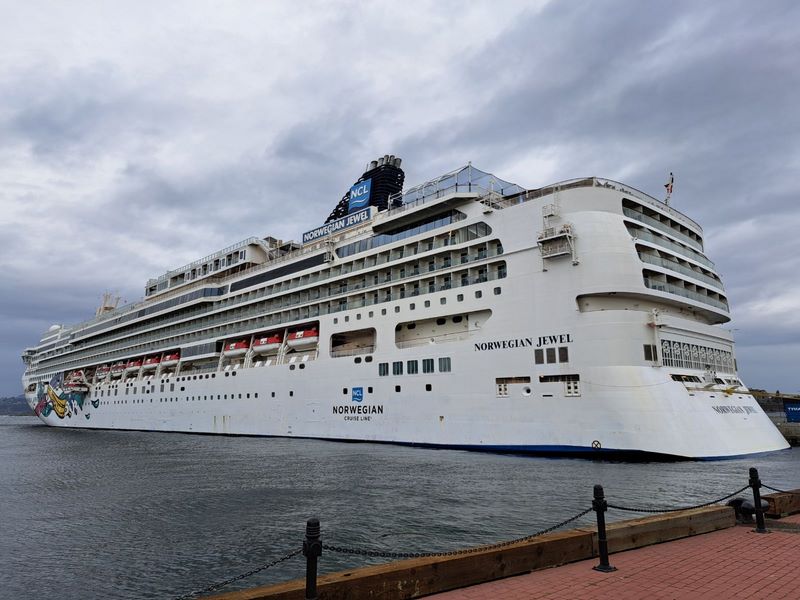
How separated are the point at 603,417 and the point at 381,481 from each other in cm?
1048

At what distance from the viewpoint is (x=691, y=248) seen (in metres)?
30.1

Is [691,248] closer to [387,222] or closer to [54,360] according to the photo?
[387,222]

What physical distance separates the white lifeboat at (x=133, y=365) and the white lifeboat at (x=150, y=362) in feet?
3.70

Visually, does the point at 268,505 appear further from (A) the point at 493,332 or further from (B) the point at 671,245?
(B) the point at 671,245

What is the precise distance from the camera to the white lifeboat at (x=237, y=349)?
1746 inches

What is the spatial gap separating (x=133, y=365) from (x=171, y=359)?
1021cm

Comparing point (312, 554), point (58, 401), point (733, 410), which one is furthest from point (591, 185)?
point (58, 401)

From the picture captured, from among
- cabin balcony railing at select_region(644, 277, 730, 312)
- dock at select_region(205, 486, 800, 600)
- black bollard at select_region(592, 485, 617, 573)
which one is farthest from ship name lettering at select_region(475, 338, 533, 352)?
black bollard at select_region(592, 485, 617, 573)

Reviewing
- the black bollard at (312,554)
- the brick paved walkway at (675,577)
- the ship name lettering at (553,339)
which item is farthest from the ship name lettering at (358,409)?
the black bollard at (312,554)

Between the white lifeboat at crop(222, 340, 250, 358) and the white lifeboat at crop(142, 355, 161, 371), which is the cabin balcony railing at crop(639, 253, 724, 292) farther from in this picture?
the white lifeboat at crop(142, 355, 161, 371)

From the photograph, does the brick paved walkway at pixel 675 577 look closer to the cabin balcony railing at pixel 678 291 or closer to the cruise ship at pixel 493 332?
the cruise ship at pixel 493 332

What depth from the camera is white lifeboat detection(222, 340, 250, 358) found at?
44.3 meters

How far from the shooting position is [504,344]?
26031 mm

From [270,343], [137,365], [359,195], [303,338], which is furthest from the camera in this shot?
[137,365]
